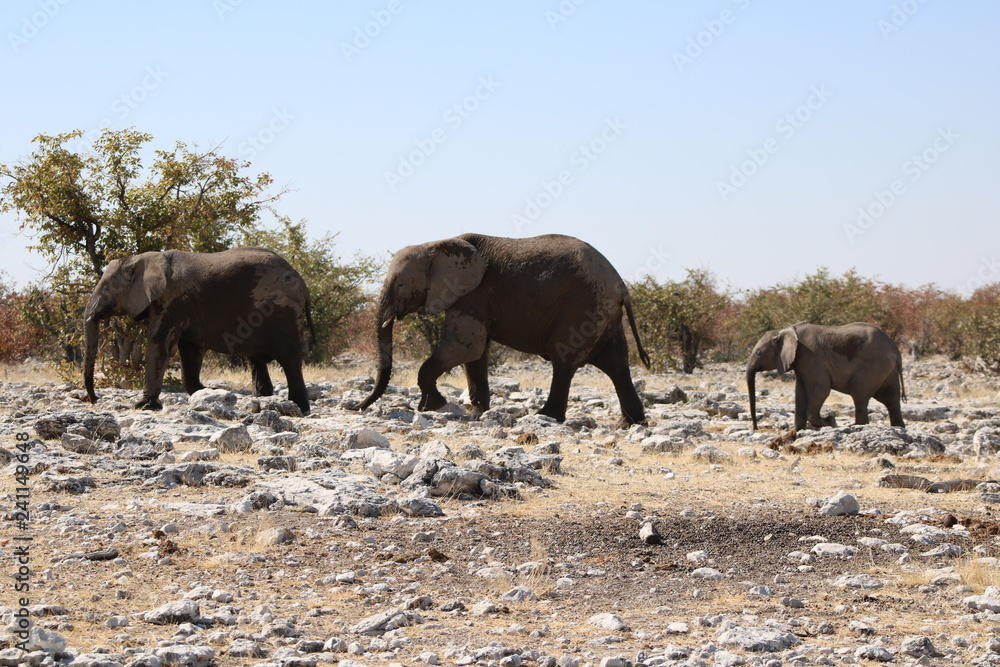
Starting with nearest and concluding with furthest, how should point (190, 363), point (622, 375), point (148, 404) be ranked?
point (148, 404), point (622, 375), point (190, 363)

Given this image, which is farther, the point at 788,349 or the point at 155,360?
the point at 788,349

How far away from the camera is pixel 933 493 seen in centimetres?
973

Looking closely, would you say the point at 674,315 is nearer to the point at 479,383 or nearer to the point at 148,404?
the point at 479,383

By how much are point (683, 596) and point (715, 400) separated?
12457 millimetres

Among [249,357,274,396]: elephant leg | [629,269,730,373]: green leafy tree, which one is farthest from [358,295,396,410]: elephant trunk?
[629,269,730,373]: green leafy tree

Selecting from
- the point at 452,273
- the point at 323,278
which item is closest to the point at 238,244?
the point at 323,278

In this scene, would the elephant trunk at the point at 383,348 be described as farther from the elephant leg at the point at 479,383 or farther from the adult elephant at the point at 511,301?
the elephant leg at the point at 479,383

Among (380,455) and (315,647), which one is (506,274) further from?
(315,647)

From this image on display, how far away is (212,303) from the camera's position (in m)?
15.3

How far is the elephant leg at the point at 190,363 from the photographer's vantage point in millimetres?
15906

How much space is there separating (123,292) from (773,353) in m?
9.46

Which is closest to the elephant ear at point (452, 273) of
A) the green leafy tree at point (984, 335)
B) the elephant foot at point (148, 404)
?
the elephant foot at point (148, 404)

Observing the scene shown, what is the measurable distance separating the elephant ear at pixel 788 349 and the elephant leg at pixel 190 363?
8441 mm

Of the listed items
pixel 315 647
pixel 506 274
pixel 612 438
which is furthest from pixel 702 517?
pixel 506 274
